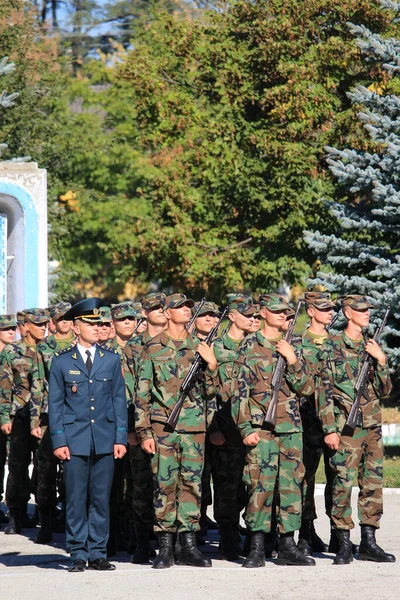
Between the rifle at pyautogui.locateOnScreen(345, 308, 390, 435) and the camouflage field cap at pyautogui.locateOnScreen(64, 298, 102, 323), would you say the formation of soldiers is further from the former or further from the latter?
the camouflage field cap at pyautogui.locateOnScreen(64, 298, 102, 323)

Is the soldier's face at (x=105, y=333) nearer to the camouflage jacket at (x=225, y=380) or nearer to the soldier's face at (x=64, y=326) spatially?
the soldier's face at (x=64, y=326)

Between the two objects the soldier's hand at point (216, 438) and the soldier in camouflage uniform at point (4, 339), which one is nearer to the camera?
the soldier's hand at point (216, 438)

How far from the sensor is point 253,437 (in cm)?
995

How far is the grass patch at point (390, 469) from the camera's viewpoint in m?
14.5

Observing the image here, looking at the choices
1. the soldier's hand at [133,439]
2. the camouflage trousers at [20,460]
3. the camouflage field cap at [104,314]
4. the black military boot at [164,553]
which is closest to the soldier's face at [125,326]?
the camouflage field cap at [104,314]

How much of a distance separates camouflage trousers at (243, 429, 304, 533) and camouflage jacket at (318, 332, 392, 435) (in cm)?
41

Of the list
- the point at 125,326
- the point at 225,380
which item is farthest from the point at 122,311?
the point at 225,380

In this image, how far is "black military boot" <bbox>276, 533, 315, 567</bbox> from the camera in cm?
1003

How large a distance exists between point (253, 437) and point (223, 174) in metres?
12.8

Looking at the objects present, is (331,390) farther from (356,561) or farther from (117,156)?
(117,156)

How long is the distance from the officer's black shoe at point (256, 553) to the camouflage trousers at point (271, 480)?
7 cm

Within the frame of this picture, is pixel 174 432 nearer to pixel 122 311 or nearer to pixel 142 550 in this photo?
pixel 142 550

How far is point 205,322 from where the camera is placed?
11781 mm

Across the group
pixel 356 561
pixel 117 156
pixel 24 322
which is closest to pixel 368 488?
pixel 356 561
